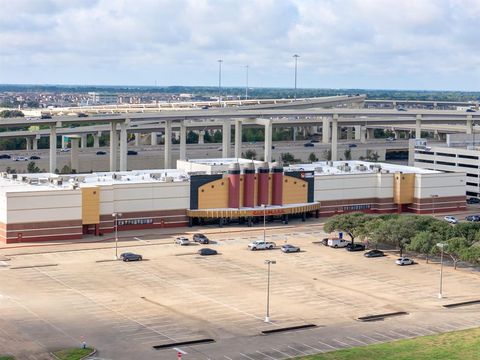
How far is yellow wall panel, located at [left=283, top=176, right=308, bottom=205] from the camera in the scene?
342 ft

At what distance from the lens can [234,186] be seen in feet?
329

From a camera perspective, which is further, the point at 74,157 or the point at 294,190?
the point at 74,157

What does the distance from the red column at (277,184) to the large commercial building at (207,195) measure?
0.11 metres

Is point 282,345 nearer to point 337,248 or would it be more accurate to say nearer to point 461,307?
point 461,307

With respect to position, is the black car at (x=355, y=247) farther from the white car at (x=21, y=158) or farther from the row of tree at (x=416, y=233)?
the white car at (x=21, y=158)

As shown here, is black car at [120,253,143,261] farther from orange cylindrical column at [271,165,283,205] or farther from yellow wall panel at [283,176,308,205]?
yellow wall panel at [283,176,308,205]

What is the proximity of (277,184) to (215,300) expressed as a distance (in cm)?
3727

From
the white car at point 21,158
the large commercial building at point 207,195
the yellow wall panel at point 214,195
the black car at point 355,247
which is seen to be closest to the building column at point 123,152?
the large commercial building at point 207,195

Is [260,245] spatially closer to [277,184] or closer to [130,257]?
[130,257]

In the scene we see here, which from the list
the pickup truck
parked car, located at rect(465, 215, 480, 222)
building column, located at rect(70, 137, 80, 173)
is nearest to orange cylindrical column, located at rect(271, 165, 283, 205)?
the pickup truck

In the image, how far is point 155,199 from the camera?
97.2 metres

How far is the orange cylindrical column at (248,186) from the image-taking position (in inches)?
3984

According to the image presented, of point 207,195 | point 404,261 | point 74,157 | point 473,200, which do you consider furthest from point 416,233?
point 74,157

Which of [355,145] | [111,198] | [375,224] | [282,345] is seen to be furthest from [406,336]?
[355,145]
